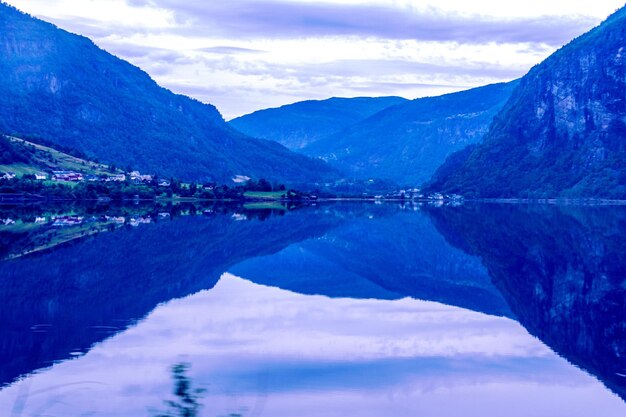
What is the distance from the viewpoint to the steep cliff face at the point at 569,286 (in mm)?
26188

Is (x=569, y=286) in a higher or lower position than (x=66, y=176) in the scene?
lower

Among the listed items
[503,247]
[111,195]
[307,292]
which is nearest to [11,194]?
[111,195]

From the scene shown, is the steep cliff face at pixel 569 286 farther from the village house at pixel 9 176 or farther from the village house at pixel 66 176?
the village house at pixel 66 176

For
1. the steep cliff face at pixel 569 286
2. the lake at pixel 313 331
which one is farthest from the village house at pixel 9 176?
the steep cliff face at pixel 569 286

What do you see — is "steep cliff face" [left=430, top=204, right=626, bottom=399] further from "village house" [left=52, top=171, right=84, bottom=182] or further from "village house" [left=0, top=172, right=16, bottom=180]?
"village house" [left=52, top=171, right=84, bottom=182]

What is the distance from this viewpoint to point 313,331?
28.8 meters

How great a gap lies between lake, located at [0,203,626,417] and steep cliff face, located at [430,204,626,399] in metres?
0.13

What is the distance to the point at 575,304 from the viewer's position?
34.9 m

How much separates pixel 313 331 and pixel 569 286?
16.2m

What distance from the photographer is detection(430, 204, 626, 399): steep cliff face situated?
26.2 meters

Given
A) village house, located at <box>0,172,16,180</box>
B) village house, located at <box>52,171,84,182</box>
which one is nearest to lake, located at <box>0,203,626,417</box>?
village house, located at <box>0,172,16,180</box>

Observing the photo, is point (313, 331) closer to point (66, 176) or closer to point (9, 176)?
point (9, 176)

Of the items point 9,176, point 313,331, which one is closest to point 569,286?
point 313,331

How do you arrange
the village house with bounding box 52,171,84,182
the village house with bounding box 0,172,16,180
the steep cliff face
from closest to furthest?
the steep cliff face → the village house with bounding box 0,172,16,180 → the village house with bounding box 52,171,84,182
